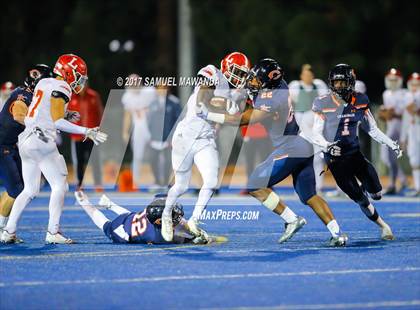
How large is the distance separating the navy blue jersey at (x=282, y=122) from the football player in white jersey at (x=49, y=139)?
1616 mm

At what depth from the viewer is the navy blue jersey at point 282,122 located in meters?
9.06

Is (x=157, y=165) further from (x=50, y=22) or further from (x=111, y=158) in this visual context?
(x=50, y=22)

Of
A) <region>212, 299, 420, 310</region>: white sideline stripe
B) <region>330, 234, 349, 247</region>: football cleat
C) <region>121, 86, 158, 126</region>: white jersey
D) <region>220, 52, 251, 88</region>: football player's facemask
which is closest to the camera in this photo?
<region>212, 299, 420, 310</region>: white sideline stripe

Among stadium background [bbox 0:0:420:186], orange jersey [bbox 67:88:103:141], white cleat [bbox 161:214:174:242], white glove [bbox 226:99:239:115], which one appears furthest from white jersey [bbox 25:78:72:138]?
stadium background [bbox 0:0:420:186]

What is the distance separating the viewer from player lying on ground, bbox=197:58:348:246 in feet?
29.7

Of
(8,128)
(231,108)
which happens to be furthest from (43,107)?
(231,108)

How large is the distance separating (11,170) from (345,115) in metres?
3.39

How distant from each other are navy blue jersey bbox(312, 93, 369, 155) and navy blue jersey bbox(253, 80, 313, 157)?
1.39 feet

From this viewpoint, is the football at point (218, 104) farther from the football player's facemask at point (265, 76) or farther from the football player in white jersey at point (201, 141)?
the football player's facemask at point (265, 76)

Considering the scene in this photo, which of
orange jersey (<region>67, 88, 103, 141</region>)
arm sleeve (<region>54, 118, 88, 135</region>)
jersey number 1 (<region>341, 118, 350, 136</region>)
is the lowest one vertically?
arm sleeve (<region>54, 118, 88, 135</region>)

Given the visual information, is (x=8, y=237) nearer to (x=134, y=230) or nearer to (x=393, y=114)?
(x=134, y=230)

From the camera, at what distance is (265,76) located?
911cm

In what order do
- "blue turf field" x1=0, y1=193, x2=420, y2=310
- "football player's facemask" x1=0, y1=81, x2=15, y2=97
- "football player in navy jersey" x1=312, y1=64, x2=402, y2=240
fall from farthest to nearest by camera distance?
"football player's facemask" x1=0, y1=81, x2=15, y2=97 < "football player in navy jersey" x1=312, y1=64, x2=402, y2=240 < "blue turf field" x1=0, y1=193, x2=420, y2=310

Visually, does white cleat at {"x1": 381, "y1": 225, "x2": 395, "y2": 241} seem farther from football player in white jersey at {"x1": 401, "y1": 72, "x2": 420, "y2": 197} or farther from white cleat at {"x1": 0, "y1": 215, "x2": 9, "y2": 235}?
football player in white jersey at {"x1": 401, "y1": 72, "x2": 420, "y2": 197}
